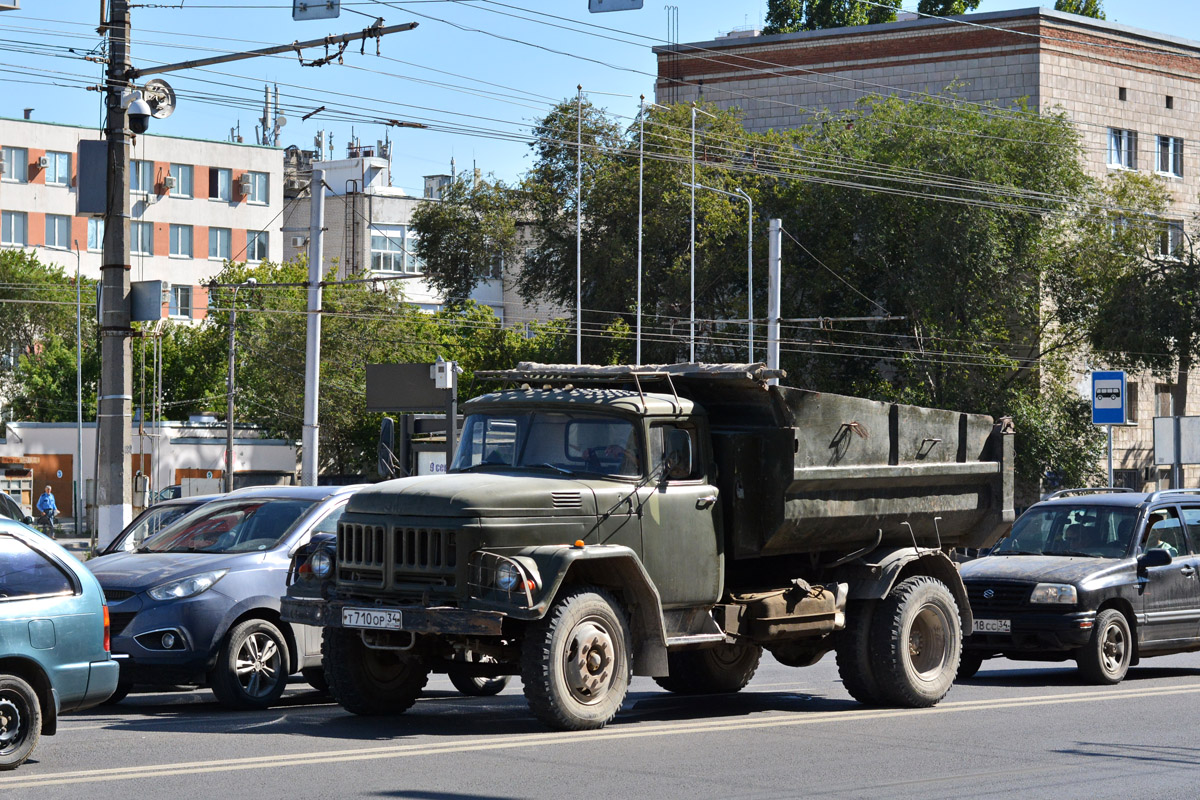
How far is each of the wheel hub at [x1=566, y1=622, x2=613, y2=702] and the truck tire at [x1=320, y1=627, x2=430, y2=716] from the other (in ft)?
4.47

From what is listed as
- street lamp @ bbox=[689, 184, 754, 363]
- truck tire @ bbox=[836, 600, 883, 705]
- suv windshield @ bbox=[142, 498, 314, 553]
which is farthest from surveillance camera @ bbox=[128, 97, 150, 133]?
street lamp @ bbox=[689, 184, 754, 363]

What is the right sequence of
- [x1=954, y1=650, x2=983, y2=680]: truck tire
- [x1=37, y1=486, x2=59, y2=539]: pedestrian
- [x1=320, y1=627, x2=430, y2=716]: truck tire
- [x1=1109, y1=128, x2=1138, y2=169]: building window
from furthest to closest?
[x1=1109, y1=128, x2=1138, y2=169]: building window → [x1=37, y1=486, x2=59, y2=539]: pedestrian → [x1=954, y1=650, x2=983, y2=680]: truck tire → [x1=320, y1=627, x2=430, y2=716]: truck tire

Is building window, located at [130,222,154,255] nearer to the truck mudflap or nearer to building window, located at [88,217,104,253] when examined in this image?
building window, located at [88,217,104,253]

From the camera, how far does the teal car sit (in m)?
8.88

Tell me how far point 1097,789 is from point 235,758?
4.86 metres

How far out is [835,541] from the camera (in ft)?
40.7

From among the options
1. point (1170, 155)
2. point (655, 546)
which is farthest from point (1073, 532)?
point (1170, 155)

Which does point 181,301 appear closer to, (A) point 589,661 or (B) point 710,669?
(B) point 710,669

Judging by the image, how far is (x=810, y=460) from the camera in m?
11.8

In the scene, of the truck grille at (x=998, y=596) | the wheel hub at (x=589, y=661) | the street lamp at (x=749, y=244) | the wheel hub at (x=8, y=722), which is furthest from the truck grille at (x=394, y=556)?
the street lamp at (x=749, y=244)

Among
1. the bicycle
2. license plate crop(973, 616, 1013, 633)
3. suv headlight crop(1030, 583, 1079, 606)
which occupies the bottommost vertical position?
the bicycle

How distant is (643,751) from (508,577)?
4.47ft

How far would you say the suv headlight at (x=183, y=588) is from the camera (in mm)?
11828

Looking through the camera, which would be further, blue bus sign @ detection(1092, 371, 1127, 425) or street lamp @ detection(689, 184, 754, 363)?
street lamp @ detection(689, 184, 754, 363)
